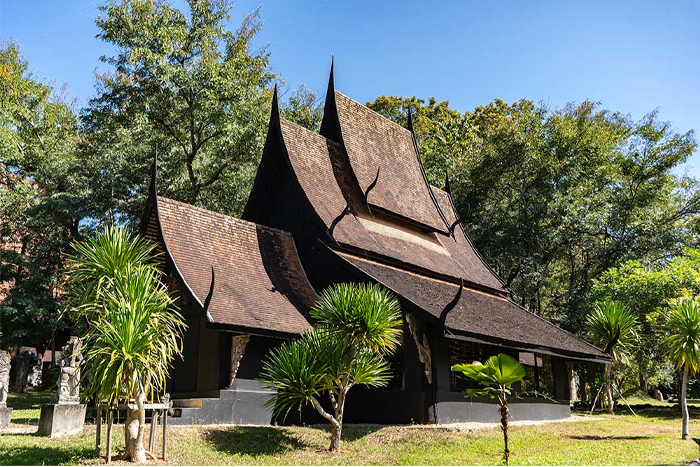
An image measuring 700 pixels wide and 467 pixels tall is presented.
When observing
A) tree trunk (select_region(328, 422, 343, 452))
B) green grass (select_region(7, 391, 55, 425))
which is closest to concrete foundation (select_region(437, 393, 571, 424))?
tree trunk (select_region(328, 422, 343, 452))

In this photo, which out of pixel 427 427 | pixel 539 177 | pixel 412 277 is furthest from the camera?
pixel 539 177

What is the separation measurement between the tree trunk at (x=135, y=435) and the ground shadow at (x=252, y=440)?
1.76 meters

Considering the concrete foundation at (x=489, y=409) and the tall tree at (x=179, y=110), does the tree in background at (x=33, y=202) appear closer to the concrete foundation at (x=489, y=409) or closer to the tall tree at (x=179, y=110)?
the tall tree at (x=179, y=110)

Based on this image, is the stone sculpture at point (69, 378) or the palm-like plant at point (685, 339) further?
the palm-like plant at point (685, 339)

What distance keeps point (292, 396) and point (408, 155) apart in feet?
42.9

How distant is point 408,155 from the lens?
73.1ft

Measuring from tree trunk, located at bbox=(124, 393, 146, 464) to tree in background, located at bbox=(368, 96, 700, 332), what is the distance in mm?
22766

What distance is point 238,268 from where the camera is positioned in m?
14.9

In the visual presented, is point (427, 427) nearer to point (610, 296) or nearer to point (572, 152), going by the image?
point (610, 296)

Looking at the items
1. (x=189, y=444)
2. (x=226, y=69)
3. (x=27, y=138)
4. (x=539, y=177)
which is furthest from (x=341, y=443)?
(x=27, y=138)

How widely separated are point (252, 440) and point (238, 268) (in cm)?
464

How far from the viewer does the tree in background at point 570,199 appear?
1168 inches

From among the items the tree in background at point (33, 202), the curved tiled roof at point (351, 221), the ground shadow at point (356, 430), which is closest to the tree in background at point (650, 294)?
the curved tiled roof at point (351, 221)

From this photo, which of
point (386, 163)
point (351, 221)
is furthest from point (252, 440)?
point (386, 163)
